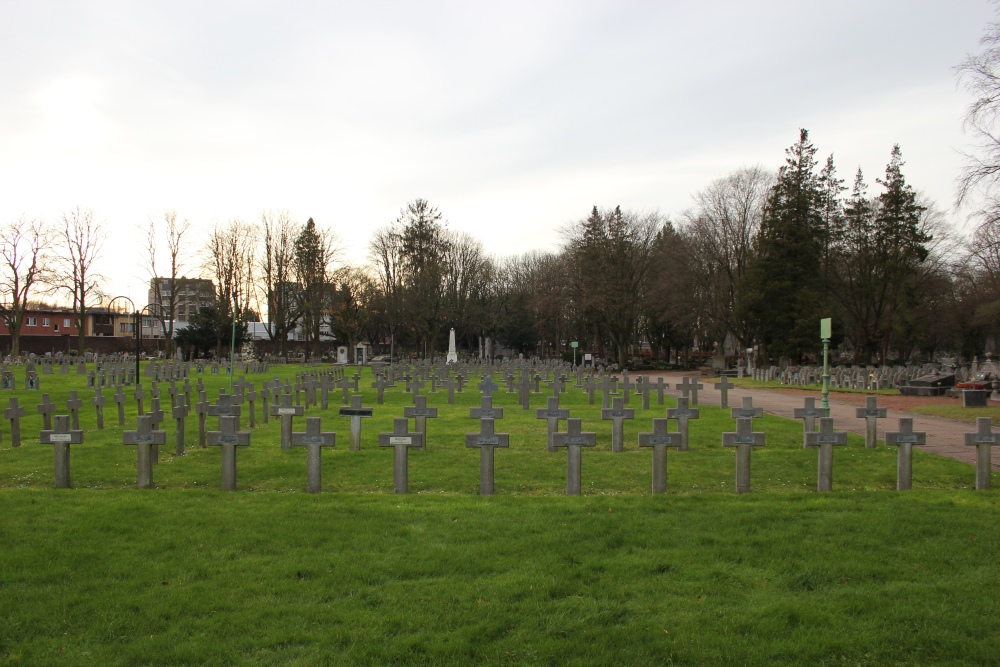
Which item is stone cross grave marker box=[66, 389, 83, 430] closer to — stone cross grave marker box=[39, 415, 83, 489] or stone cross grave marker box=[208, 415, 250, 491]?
stone cross grave marker box=[39, 415, 83, 489]

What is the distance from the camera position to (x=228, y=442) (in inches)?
316

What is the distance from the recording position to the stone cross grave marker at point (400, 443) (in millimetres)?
7754

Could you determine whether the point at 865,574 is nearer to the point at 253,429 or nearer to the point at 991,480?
the point at 991,480

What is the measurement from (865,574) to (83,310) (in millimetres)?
56499

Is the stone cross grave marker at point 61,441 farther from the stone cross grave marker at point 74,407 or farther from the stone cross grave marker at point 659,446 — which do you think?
the stone cross grave marker at point 659,446

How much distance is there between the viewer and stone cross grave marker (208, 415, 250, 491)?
7.96 meters

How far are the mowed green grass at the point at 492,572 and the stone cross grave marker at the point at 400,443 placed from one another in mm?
299

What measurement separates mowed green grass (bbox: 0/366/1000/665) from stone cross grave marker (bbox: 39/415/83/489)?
1.21ft

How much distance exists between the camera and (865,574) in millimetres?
5102

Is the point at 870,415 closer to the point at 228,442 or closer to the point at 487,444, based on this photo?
the point at 487,444

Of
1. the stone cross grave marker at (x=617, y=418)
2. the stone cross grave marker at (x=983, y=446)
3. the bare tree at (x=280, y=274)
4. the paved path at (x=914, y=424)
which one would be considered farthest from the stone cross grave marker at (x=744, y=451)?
the bare tree at (x=280, y=274)

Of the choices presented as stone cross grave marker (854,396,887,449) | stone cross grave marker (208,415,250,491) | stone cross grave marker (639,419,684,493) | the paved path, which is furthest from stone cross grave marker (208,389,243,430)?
the paved path

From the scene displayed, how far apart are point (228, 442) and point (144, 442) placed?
946 millimetres

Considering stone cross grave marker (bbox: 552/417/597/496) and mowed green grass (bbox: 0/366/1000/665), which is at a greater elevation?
stone cross grave marker (bbox: 552/417/597/496)
